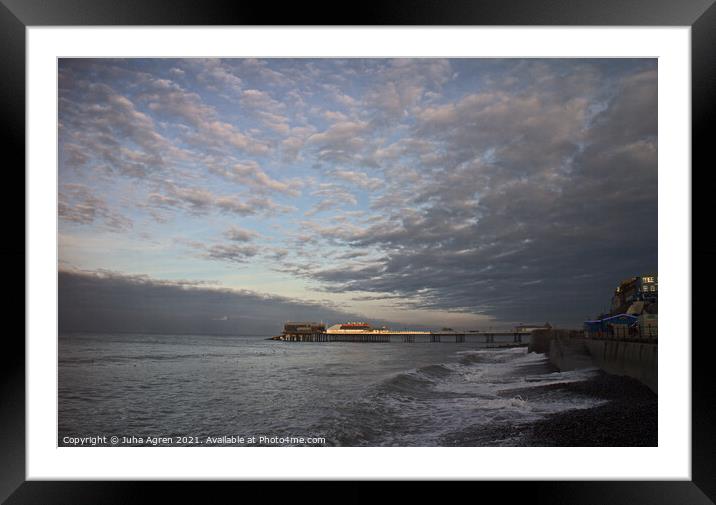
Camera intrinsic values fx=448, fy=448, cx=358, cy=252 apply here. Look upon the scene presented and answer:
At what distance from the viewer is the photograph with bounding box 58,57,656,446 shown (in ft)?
13.5

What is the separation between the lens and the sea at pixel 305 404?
392cm

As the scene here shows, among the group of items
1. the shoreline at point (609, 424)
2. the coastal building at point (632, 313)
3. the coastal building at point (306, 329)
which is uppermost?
the coastal building at point (632, 313)

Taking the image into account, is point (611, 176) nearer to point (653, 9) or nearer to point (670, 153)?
point (670, 153)

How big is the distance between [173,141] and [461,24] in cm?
364

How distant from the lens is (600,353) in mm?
5848

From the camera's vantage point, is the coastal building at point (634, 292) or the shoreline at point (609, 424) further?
the coastal building at point (634, 292)

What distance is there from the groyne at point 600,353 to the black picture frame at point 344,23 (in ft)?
5.12

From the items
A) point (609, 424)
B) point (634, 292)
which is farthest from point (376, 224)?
point (609, 424)

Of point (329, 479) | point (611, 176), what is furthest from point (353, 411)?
point (611, 176)

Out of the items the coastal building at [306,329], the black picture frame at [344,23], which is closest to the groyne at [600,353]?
the black picture frame at [344,23]

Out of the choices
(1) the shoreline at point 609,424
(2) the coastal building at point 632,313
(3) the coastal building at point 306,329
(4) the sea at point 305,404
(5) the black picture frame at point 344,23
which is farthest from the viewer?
(3) the coastal building at point 306,329

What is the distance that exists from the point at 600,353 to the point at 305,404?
386cm

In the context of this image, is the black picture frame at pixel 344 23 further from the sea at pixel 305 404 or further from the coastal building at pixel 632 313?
the coastal building at pixel 632 313

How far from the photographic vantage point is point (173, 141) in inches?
197
